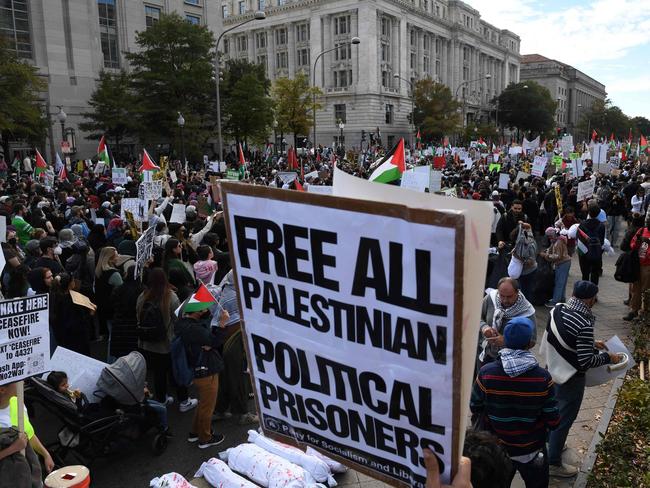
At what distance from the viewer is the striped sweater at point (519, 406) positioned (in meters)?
3.57

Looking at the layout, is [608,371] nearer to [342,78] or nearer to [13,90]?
[13,90]

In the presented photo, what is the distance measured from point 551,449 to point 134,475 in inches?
155

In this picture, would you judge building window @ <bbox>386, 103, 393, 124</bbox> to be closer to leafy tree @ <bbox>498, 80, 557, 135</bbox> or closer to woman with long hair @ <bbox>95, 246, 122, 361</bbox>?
leafy tree @ <bbox>498, 80, 557, 135</bbox>

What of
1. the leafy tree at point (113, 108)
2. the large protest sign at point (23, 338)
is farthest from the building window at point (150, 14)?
the large protest sign at point (23, 338)

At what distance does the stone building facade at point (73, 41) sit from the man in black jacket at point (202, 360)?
122ft

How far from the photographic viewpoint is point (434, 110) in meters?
69.4

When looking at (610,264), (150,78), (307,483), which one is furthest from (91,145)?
(307,483)

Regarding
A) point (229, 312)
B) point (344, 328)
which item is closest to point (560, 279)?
point (229, 312)

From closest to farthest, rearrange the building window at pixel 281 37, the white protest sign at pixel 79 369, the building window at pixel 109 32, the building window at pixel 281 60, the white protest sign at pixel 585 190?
the white protest sign at pixel 79 369
the white protest sign at pixel 585 190
the building window at pixel 109 32
the building window at pixel 281 37
the building window at pixel 281 60

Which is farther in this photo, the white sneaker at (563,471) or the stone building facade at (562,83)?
the stone building facade at (562,83)

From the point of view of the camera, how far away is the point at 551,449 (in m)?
4.82

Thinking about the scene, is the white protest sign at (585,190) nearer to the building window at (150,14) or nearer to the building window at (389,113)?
the building window at (150,14)

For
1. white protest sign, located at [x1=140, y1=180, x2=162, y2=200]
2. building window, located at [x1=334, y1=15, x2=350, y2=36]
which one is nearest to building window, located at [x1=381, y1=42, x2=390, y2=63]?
building window, located at [x1=334, y1=15, x2=350, y2=36]

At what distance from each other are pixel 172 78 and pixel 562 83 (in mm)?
122826
